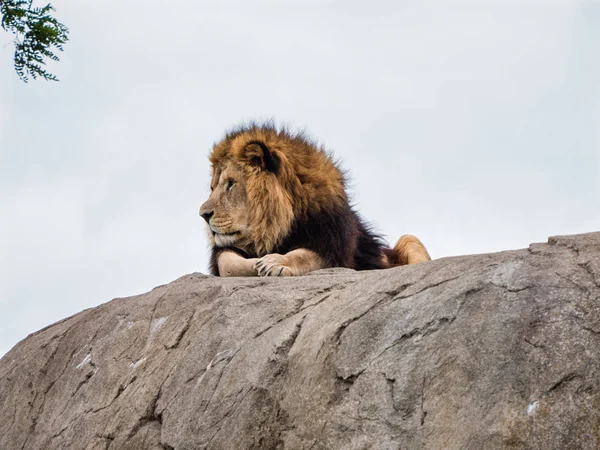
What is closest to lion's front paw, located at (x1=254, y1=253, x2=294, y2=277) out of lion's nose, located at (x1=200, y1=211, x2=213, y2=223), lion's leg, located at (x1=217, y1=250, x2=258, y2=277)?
lion's leg, located at (x1=217, y1=250, x2=258, y2=277)

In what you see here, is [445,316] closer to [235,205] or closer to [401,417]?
[401,417]

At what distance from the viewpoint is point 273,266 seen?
695 centimetres

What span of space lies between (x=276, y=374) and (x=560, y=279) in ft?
4.76

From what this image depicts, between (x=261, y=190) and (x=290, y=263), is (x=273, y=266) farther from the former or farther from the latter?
(x=261, y=190)

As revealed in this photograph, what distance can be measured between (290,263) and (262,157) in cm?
94

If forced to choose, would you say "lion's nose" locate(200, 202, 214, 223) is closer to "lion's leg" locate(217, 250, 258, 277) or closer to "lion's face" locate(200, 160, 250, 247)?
"lion's face" locate(200, 160, 250, 247)

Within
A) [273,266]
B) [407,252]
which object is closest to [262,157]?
[273,266]

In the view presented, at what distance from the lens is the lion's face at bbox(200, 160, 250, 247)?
756 cm

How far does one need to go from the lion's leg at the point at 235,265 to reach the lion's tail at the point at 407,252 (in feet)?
4.65

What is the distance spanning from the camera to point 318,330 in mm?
5246

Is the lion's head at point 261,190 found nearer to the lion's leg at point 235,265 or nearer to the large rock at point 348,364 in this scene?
the lion's leg at point 235,265

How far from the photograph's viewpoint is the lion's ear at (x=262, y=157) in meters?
7.66

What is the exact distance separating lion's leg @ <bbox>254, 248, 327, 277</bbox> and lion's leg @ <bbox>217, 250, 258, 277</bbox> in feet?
0.41

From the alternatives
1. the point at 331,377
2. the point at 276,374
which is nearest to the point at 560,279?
the point at 331,377
